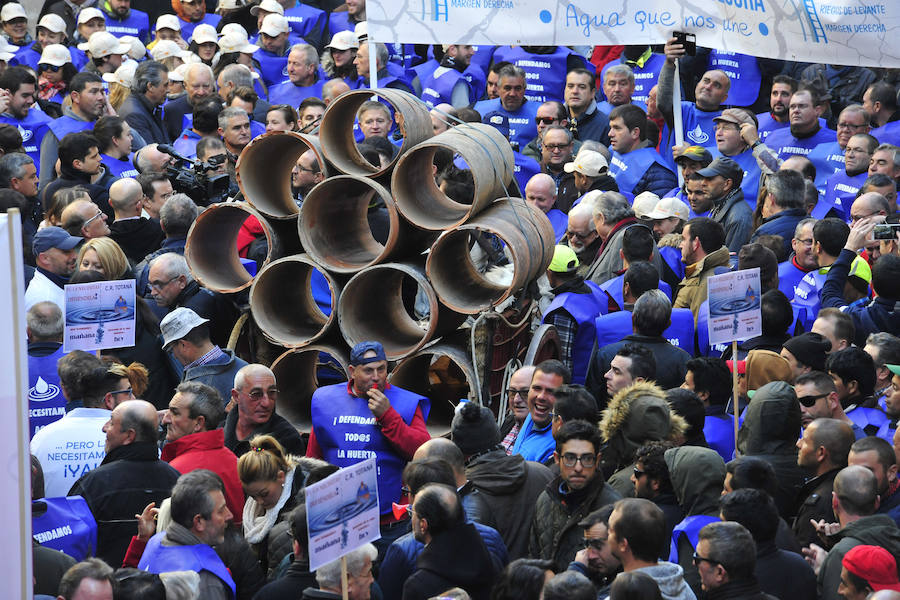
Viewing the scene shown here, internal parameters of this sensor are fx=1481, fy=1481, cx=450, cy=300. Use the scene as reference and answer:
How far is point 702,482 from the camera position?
6.47 metres

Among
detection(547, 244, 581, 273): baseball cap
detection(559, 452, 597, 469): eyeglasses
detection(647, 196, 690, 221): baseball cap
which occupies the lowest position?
detection(559, 452, 597, 469): eyeglasses

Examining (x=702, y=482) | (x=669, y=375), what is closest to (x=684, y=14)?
(x=669, y=375)

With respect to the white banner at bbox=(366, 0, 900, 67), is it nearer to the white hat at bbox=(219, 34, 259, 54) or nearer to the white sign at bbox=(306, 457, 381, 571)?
the white hat at bbox=(219, 34, 259, 54)

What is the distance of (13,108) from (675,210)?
6073 millimetres

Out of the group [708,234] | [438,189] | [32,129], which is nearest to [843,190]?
[708,234]

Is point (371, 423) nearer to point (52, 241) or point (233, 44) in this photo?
point (52, 241)

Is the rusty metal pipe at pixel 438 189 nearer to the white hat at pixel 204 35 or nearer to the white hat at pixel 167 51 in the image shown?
the white hat at pixel 167 51

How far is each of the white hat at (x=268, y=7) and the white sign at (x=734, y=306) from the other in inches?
384

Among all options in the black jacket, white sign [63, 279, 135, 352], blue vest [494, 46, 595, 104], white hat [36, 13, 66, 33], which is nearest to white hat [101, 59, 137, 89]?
white hat [36, 13, 66, 33]

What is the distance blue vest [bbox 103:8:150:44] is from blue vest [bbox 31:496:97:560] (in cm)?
1163

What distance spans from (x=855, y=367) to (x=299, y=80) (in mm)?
8482

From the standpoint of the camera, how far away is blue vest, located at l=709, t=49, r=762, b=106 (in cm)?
1393

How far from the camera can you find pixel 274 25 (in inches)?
630

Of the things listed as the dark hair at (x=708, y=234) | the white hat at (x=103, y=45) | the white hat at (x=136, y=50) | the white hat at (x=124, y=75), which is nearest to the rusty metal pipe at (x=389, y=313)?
the dark hair at (x=708, y=234)
